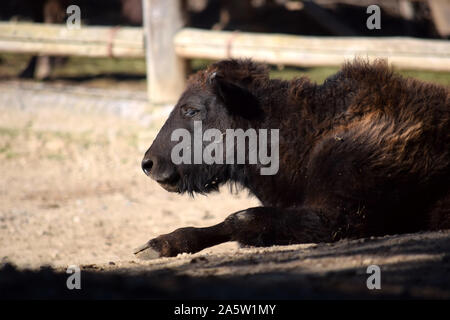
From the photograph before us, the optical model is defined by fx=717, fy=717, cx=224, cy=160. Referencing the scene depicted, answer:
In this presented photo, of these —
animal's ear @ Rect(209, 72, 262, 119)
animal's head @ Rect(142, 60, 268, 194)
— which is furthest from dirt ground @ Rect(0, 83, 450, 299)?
animal's ear @ Rect(209, 72, 262, 119)

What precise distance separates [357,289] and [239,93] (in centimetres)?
212

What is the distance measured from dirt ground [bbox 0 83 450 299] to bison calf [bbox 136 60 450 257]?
0.21 meters

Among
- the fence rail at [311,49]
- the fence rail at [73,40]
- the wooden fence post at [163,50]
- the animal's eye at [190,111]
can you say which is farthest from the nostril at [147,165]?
the fence rail at [73,40]

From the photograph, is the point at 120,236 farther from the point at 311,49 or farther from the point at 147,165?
the point at 311,49

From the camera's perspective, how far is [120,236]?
627cm

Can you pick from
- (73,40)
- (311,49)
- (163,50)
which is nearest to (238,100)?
(311,49)

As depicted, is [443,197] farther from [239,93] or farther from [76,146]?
[76,146]

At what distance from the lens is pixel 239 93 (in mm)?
4992

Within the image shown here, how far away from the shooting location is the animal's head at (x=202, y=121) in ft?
16.5

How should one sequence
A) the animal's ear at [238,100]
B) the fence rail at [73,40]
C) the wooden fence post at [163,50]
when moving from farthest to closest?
the fence rail at [73,40] → the wooden fence post at [163,50] → the animal's ear at [238,100]

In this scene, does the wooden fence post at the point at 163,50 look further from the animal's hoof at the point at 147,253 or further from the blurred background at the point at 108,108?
the animal's hoof at the point at 147,253

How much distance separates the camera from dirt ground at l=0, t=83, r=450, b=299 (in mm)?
3275

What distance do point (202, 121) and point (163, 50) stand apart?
14.8 ft
